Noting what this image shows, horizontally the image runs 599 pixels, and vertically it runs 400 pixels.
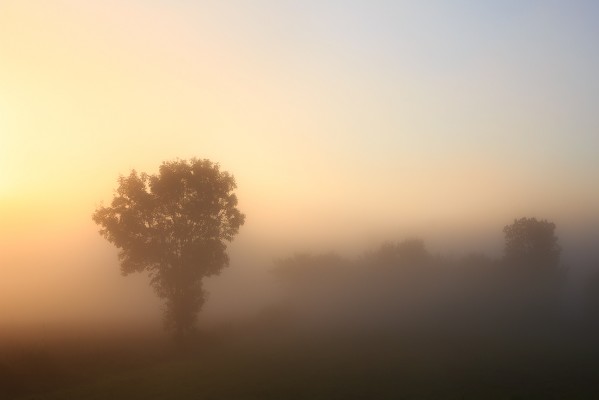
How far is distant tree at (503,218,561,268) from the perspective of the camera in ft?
417

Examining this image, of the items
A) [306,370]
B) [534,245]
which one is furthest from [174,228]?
[534,245]

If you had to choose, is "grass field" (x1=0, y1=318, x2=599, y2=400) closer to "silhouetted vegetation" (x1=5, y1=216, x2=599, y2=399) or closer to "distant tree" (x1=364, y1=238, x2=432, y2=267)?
"silhouetted vegetation" (x1=5, y1=216, x2=599, y2=399)

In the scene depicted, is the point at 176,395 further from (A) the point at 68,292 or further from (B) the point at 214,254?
(A) the point at 68,292

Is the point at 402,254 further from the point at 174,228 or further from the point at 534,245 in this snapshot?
the point at 174,228

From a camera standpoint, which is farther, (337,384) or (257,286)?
(257,286)

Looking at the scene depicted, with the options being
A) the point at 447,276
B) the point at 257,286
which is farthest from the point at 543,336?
the point at 257,286

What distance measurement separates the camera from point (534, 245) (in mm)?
128500

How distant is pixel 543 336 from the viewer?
63.4m

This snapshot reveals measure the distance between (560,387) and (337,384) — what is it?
1593 centimetres

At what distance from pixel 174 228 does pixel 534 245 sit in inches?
4460

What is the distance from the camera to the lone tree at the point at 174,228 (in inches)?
1916

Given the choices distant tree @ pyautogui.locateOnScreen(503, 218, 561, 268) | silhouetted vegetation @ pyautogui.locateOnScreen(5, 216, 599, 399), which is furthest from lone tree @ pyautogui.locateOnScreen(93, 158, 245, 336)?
distant tree @ pyautogui.locateOnScreen(503, 218, 561, 268)

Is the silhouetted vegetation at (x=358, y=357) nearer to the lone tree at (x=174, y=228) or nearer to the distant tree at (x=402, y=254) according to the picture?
the lone tree at (x=174, y=228)

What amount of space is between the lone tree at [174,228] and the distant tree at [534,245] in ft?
348
